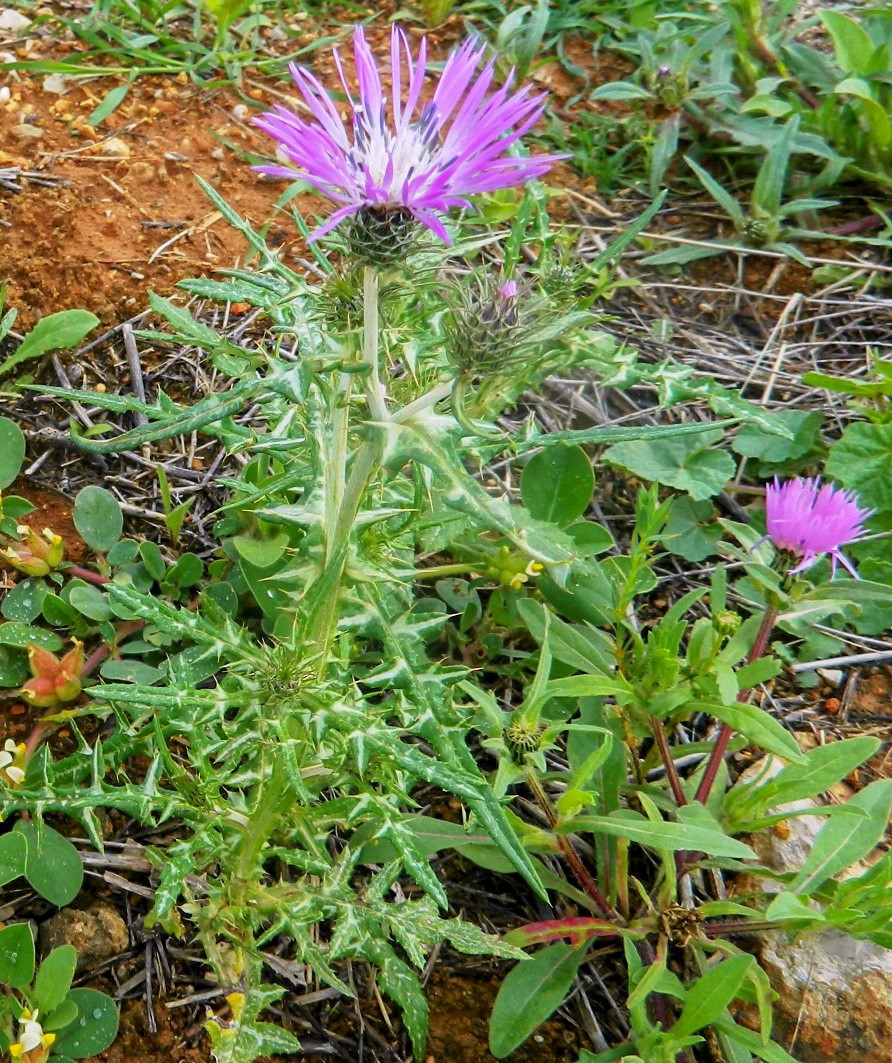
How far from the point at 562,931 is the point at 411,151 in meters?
1.39

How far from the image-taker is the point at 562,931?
5.86 ft

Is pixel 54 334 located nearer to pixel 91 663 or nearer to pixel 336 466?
pixel 91 663

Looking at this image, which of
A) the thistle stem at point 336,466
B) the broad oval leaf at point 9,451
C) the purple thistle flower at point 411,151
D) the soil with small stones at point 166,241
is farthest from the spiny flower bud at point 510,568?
the broad oval leaf at point 9,451

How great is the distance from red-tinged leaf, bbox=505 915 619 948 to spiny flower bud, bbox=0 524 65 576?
1.27m

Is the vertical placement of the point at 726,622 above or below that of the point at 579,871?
above

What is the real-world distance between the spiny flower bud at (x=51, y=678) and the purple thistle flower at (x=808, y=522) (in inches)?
58.5

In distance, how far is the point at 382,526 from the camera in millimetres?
→ 1705

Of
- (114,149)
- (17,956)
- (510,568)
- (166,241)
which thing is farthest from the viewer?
(114,149)

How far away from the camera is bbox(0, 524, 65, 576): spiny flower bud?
2131 millimetres

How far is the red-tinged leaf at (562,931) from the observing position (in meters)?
1.78

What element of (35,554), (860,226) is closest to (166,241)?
(35,554)

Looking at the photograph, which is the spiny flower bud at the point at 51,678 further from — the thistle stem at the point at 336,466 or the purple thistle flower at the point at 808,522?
the purple thistle flower at the point at 808,522

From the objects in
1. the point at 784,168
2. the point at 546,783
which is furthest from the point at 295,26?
the point at 546,783

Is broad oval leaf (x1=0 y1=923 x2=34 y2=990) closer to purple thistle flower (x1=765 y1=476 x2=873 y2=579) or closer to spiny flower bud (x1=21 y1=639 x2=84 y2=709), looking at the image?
spiny flower bud (x1=21 y1=639 x2=84 y2=709)
